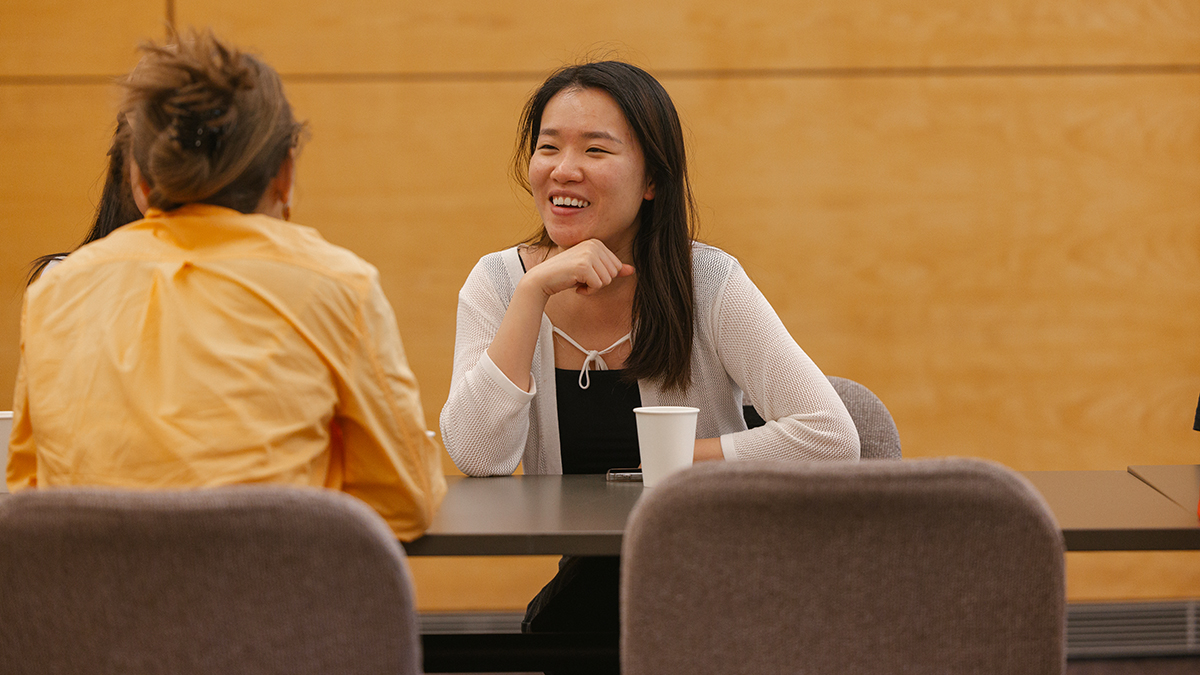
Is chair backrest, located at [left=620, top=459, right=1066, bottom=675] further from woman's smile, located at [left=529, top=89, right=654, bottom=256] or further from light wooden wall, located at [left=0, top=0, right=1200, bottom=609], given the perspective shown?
light wooden wall, located at [left=0, top=0, right=1200, bottom=609]

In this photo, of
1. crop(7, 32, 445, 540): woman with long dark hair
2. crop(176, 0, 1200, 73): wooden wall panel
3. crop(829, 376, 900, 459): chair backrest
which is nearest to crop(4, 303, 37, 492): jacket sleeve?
crop(7, 32, 445, 540): woman with long dark hair

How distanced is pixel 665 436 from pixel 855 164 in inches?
71.3

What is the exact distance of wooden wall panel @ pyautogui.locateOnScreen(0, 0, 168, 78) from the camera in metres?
2.81

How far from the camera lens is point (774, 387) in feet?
5.07

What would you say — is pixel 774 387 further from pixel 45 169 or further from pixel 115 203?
pixel 45 169

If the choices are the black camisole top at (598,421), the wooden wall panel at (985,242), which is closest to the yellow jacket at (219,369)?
the black camisole top at (598,421)

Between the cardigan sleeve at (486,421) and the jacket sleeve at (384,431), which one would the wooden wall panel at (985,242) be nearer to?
the cardigan sleeve at (486,421)

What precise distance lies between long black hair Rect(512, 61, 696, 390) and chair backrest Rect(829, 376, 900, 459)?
0.37 meters

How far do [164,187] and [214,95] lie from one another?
118mm

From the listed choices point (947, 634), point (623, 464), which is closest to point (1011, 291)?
point (623, 464)

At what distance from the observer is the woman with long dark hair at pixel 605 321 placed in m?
1.53

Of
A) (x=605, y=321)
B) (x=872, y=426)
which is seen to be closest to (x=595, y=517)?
(x=605, y=321)

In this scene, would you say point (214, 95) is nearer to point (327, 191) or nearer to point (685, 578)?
point (685, 578)

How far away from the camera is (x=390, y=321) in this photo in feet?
3.53
